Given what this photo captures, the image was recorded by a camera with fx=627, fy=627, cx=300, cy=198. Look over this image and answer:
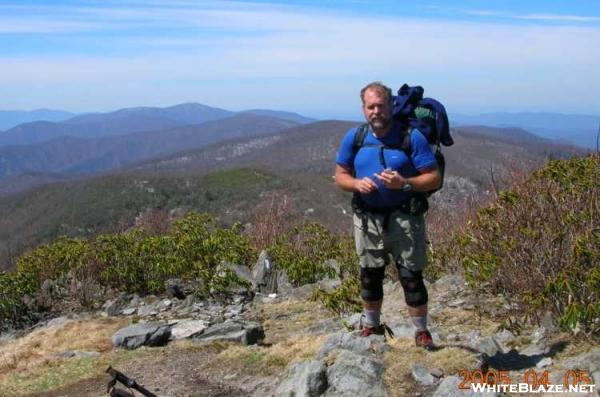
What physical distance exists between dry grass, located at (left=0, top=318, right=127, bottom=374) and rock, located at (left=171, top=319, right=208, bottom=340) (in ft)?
2.53

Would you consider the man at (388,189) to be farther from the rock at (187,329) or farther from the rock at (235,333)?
the rock at (187,329)

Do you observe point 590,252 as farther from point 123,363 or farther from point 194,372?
point 123,363

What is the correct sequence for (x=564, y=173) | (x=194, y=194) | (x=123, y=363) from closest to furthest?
(x=123, y=363)
(x=564, y=173)
(x=194, y=194)

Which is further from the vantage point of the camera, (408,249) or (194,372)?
(194,372)

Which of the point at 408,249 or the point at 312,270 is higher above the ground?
the point at 408,249

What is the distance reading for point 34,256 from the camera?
11.0m

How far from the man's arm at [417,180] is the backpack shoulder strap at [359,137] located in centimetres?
42

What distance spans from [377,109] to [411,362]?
203 cm

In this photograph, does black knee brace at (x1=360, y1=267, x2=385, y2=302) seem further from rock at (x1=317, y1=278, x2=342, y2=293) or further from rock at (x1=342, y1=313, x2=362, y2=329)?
rock at (x1=317, y1=278, x2=342, y2=293)

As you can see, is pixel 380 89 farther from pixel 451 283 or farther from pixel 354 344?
pixel 451 283

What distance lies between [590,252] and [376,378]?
2.10m

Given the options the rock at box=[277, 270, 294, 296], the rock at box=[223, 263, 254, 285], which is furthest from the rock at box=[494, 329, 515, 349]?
the rock at box=[223, 263, 254, 285]

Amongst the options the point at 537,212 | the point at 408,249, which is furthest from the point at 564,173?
the point at 408,249

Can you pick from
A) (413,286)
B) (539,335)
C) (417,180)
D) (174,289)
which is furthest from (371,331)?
(174,289)
